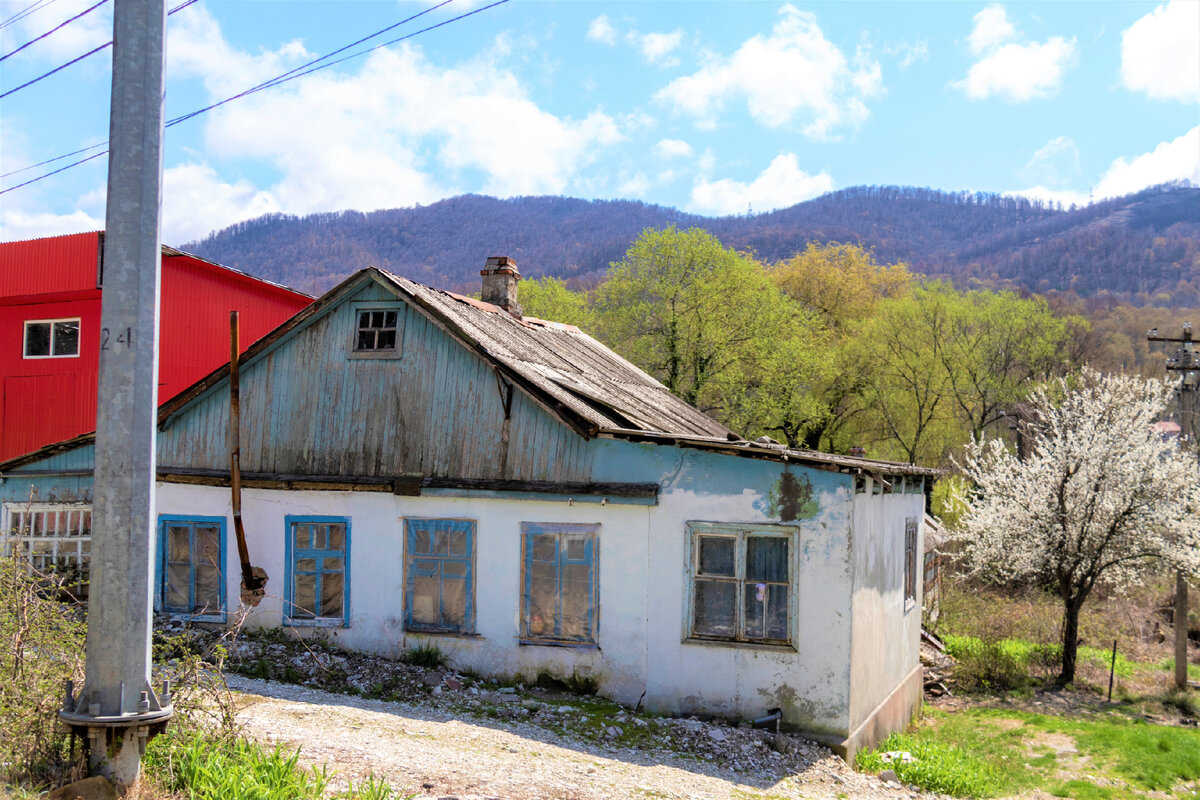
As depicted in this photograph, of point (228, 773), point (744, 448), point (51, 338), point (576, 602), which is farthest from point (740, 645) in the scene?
point (51, 338)

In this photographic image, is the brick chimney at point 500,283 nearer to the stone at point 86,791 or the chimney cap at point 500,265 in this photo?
the chimney cap at point 500,265

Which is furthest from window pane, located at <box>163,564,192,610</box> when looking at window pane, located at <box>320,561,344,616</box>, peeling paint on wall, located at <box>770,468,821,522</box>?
peeling paint on wall, located at <box>770,468,821,522</box>

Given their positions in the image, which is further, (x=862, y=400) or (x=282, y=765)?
(x=862, y=400)

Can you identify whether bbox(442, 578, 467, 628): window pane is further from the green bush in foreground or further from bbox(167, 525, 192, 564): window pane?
the green bush in foreground

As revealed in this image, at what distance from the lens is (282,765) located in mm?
6379

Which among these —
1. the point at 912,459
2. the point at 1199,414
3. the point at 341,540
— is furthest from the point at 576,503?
the point at 912,459

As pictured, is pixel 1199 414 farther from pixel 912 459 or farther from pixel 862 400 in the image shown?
pixel 862 400

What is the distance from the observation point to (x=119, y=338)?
565 cm

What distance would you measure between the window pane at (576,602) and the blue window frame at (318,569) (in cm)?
331

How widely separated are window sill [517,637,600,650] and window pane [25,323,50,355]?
14.0 m

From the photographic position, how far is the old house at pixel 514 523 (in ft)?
36.9

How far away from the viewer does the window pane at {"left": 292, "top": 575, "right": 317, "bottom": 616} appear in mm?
13203

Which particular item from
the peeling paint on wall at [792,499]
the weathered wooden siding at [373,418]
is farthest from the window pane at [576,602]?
the peeling paint on wall at [792,499]

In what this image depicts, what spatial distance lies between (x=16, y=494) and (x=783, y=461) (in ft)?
43.0
